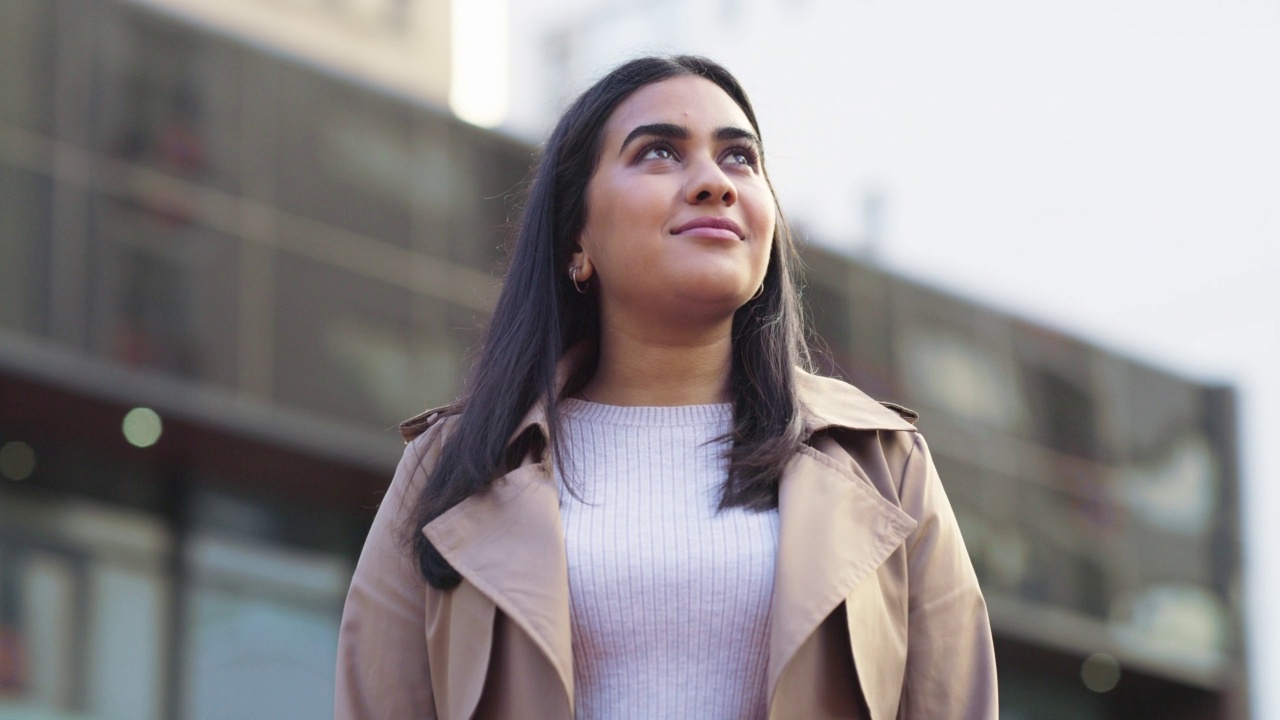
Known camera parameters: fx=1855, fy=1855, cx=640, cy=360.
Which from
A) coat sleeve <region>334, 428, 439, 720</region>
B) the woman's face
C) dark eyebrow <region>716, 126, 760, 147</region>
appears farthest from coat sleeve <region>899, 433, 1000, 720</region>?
coat sleeve <region>334, 428, 439, 720</region>

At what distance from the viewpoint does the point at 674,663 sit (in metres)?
3.18

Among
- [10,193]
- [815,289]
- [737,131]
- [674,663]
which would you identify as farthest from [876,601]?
[815,289]

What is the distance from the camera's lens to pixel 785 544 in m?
3.19

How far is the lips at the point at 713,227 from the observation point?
341 centimetres

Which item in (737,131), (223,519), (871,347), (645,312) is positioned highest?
(871,347)

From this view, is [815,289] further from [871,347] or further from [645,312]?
[645,312]

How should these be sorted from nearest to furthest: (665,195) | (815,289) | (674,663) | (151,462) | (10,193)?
(674,663)
(665,195)
(10,193)
(151,462)
(815,289)

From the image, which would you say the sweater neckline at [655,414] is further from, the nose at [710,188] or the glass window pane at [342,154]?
the glass window pane at [342,154]

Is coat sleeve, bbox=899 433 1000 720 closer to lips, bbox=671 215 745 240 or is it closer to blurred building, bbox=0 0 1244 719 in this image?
lips, bbox=671 215 745 240

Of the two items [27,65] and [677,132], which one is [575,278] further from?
[27,65]

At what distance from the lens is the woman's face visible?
3420mm

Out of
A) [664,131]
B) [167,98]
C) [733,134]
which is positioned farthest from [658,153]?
[167,98]

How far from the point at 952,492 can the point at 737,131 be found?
1437 cm

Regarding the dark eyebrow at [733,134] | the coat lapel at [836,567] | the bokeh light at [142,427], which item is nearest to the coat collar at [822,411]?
the coat lapel at [836,567]
